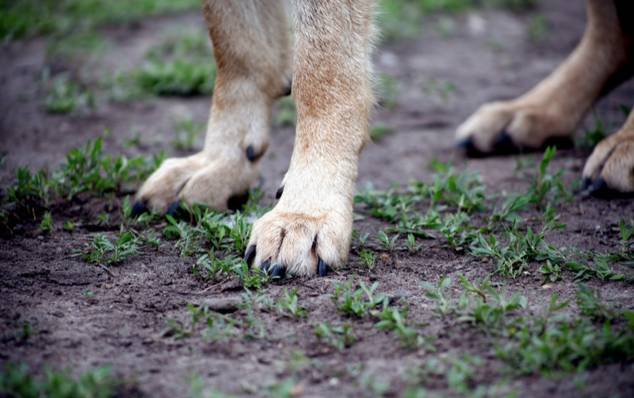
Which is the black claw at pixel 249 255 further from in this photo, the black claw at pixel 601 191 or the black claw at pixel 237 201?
the black claw at pixel 601 191

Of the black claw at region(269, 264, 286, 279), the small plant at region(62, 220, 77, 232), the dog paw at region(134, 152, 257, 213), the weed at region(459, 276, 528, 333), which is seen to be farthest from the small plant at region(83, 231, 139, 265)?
the weed at region(459, 276, 528, 333)

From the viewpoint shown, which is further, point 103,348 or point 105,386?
point 103,348

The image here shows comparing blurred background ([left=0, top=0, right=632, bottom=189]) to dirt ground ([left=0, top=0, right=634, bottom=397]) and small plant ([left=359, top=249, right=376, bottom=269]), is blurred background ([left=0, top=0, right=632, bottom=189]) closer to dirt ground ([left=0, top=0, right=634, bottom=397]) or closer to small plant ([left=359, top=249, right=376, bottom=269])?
dirt ground ([left=0, top=0, right=634, bottom=397])

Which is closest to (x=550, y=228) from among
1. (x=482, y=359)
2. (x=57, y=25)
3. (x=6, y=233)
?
(x=482, y=359)

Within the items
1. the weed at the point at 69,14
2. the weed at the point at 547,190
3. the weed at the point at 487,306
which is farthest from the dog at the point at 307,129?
the weed at the point at 69,14

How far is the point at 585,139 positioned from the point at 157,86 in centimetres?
268

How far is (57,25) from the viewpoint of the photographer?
5.98 m

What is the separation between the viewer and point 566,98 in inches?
169

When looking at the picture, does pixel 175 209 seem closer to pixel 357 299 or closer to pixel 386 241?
pixel 386 241

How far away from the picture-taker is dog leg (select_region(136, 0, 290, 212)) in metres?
3.17

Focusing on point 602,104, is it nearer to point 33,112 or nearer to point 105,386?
point 33,112

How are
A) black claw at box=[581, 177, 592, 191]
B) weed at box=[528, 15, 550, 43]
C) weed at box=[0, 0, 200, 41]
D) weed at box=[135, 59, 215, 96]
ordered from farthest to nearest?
weed at box=[528, 15, 550, 43]
weed at box=[0, 0, 200, 41]
weed at box=[135, 59, 215, 96]
black claw at box=[581, 177, 592, 191]

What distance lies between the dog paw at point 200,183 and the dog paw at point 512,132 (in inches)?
56.6

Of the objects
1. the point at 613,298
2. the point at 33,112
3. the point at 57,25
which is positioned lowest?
the point at 613,298
